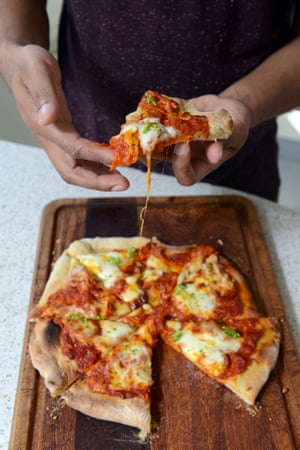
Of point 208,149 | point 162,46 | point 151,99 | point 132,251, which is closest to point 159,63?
point 162,46

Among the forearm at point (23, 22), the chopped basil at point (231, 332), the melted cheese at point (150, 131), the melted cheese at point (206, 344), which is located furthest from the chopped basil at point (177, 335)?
the forearm at point (23, 22)

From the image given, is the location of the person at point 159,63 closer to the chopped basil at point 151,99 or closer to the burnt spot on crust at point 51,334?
the chopped basil at point 151,99

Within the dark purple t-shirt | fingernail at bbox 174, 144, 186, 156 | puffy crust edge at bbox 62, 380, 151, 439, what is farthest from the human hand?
puffy crust edge at bbox 62, 380, 151, 439

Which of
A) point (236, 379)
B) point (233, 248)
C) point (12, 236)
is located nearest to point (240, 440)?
point (236, 379)

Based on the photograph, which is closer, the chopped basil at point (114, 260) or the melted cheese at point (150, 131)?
the melted cheese at point (150, 131)

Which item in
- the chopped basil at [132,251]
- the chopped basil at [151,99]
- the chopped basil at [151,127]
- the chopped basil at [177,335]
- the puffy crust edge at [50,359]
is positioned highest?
the chopped basil at [151,99]

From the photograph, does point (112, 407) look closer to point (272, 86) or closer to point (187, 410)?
point (187, 410)

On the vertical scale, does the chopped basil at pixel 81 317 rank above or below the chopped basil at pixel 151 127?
below
